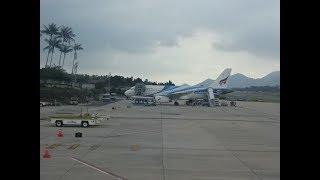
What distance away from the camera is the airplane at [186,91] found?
93562mm

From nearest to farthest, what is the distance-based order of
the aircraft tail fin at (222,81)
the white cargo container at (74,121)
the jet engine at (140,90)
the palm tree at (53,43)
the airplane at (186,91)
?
the white cargo container at (74,121) → the airplane at (186,91) → the jet engine at (140,90) → the aircraft tail fin at (222,81) → the palm tree at (53,43)

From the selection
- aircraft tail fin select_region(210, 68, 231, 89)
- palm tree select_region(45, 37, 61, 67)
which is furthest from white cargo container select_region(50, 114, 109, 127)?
palm tree select_region(45, 37, 61, 67)

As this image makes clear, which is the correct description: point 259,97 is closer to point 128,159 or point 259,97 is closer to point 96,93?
point 96,93

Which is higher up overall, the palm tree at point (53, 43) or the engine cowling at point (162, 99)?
the palm tree at point (53, 43)

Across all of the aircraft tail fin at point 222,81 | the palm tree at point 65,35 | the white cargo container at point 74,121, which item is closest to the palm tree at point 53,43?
the palm tree at point 65,35

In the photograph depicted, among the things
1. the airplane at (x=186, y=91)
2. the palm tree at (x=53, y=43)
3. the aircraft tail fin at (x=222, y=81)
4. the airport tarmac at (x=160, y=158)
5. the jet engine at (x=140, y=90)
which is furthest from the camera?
the palm tree at (x=53, y=43)

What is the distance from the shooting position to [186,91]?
3688 inches

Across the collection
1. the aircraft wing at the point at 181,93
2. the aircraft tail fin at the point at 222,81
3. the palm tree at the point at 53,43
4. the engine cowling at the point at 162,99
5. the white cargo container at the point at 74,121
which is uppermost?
the palm tree at the point at 53,43

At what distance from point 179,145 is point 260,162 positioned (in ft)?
20.5

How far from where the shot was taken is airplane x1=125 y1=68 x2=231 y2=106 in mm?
93562

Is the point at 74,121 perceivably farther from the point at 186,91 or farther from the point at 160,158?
the point at 186,91

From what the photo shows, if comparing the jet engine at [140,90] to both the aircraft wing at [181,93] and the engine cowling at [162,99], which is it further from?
the aircraft wing at [181,93]
